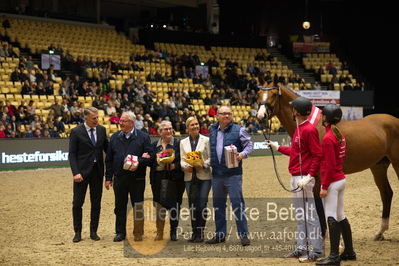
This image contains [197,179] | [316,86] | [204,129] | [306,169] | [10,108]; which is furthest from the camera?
[316,86]

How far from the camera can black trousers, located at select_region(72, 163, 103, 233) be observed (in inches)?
344

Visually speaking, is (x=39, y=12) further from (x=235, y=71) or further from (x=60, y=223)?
(x=60, y=223)

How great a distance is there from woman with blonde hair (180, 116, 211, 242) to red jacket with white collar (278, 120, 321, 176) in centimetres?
167

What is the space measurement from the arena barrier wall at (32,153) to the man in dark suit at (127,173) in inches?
428

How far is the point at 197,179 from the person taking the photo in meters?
8.66

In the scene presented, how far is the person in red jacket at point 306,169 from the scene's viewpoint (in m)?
7.13

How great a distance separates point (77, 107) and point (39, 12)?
1160 centimetres

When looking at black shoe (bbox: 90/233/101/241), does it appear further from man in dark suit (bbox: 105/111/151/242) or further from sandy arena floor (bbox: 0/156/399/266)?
man in dark suit (bbox: 105/111/151/242)

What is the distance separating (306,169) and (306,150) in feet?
0.77

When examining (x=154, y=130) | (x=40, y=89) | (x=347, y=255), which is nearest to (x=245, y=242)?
(x=347, y=255)

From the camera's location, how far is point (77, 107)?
22250mm

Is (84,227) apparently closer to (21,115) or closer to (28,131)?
(28,131)

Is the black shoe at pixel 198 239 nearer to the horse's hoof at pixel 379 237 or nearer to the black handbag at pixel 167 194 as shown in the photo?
the black handbag at pixel 167 194

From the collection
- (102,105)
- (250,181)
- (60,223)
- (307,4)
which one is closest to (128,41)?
(102,105)
